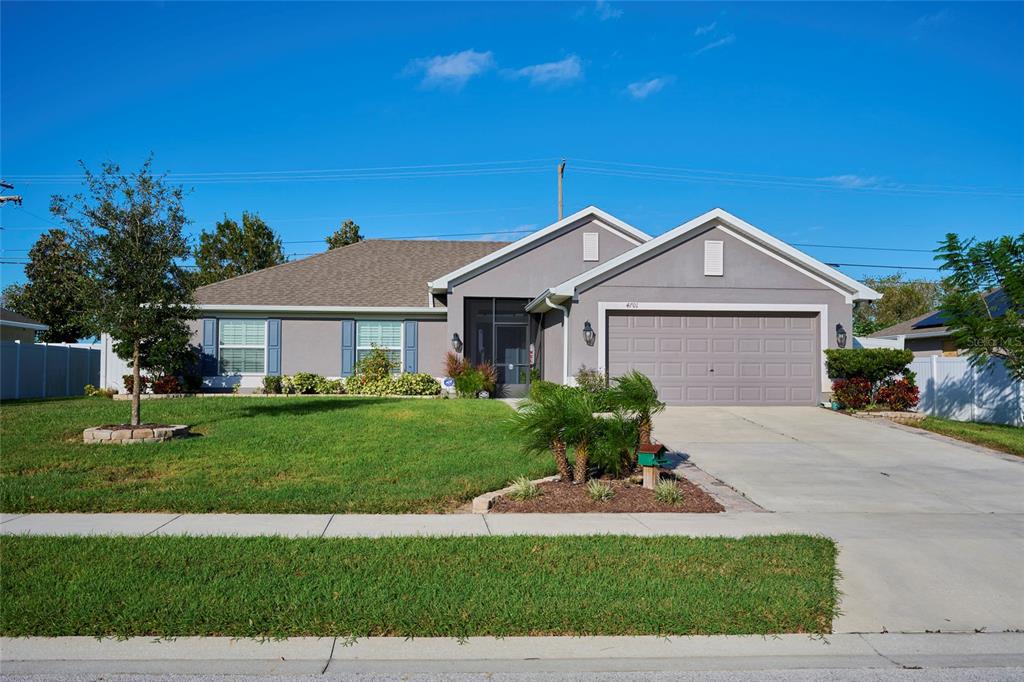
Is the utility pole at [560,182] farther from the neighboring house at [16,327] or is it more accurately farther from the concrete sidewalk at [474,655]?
the concrete sidewalk at [474,655]

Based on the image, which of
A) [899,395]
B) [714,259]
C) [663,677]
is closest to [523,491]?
[663,677]

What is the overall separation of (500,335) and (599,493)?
14523mm

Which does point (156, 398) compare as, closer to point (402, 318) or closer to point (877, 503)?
point (402, 318)

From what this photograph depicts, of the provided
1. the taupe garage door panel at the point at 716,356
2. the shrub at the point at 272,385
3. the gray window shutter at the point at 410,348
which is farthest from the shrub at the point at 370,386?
the taupe garage door panel at the point at 716,356

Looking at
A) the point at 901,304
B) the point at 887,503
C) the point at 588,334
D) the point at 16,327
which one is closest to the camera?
the point at 887,503

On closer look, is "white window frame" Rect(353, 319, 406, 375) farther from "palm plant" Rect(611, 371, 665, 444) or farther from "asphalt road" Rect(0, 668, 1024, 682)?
"asphalt road" Rect(0, 668, 1024, 682)

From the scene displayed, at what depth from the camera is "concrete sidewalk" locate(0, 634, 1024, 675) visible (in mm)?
4500

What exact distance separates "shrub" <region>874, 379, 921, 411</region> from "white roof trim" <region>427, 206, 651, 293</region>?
8.05 metres

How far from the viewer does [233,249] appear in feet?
141

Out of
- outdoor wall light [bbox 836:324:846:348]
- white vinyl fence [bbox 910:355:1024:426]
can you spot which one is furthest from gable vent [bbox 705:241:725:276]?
white vinyl fence [bbox 910:355:1024:426]

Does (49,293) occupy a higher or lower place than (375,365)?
higher

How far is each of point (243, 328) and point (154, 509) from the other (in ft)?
50.9

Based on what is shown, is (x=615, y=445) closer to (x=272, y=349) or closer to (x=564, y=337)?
(x=564, y=337)

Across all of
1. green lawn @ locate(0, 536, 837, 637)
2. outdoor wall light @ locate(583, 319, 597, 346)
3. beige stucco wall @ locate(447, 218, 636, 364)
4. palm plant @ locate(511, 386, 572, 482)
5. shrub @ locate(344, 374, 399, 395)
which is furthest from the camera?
beige stucco wall @ locate(447, 218, 636, 364)
